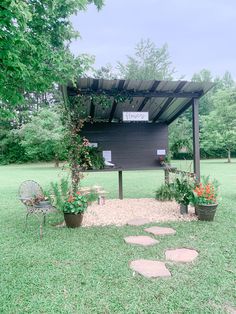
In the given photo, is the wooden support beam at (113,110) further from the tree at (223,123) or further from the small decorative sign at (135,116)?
the tree at (223,123)

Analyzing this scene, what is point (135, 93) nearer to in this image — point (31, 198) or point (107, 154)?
point (107, 154)

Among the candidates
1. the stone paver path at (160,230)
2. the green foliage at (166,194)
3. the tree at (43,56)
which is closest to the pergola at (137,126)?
the green foliage at (166,194)

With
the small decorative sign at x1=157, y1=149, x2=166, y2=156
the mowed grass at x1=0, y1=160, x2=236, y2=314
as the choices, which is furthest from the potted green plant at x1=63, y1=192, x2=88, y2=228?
the small decorative sign at x1=157, y1=149, x2=166, y2=156

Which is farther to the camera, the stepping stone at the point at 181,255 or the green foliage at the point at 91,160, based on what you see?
the green foliage at the point at 91,160

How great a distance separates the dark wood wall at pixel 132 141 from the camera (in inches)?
285

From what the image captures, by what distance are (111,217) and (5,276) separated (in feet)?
8.69

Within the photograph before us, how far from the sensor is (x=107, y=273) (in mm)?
2771

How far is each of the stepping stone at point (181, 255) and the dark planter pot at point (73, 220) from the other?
1.65m

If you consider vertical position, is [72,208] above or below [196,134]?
below

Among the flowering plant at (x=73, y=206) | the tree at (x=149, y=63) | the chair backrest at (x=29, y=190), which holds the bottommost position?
the flowering plant at (x=73, y=206)

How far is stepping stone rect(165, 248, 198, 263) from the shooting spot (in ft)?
10.1

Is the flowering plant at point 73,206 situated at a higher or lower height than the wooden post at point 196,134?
lower

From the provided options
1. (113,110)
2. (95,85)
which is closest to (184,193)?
(95,85)

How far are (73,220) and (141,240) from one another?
47.6 inches
